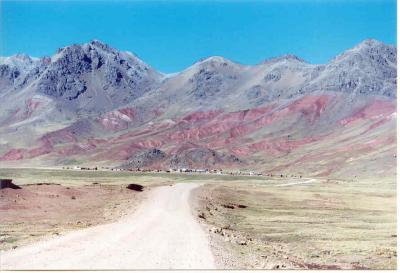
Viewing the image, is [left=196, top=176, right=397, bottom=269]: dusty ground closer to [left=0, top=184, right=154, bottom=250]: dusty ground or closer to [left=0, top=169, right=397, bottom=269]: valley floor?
[left=0, top=169, right=397, bottom=269]: valley floor

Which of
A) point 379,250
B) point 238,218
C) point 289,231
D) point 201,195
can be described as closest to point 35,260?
point 379,250

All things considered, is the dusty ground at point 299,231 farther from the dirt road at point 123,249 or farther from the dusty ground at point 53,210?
the dusty ground at point 53,210

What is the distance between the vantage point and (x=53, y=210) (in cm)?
7394

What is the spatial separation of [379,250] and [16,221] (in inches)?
1464

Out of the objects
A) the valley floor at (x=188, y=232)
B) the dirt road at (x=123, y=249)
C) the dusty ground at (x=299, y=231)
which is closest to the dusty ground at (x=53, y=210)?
the valley floor at (x=188, y=232)

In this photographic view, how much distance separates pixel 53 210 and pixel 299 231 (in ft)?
107

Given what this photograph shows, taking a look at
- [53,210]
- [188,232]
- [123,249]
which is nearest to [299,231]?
[188,232]

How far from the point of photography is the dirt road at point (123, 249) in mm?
Answer: 32906

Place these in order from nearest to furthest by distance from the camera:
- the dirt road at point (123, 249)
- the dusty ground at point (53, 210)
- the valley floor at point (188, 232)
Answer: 1. the dirt road at point (123, 249)
2. the valley floor at point (188, 232)
3. the dusty ground at point (53, 210)

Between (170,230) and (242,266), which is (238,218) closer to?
(170,230)

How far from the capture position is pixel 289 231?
197 ft

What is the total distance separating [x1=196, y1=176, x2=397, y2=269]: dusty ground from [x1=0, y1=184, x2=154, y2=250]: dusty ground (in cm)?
1255

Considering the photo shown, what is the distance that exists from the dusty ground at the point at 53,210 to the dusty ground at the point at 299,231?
12550 mm

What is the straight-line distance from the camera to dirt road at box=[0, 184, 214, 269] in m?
32.9
